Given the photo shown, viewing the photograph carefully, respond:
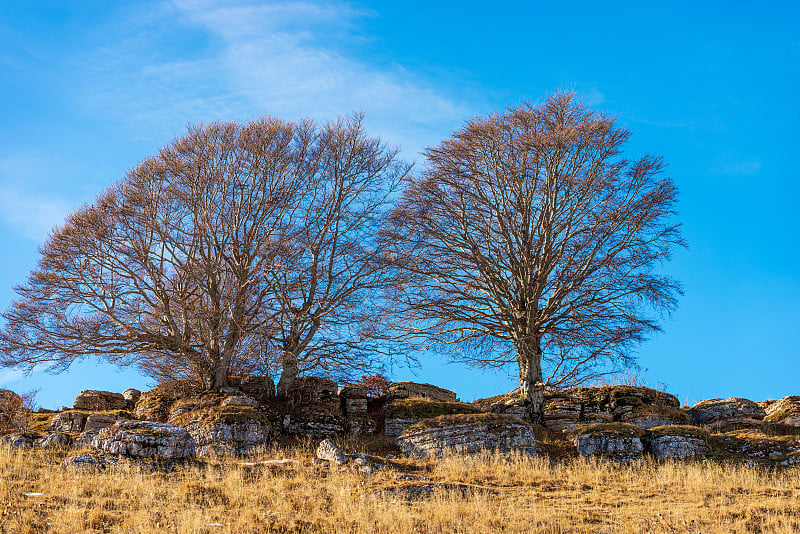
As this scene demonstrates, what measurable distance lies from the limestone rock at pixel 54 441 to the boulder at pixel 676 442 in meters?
15.9

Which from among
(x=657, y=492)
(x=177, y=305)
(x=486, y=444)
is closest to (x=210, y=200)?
(x=177, y=305)

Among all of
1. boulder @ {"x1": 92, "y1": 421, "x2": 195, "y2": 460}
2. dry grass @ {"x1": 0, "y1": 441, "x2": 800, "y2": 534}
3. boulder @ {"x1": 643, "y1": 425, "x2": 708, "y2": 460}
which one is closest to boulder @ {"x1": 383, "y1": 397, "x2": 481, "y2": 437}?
dry grass @ {"x1": 0, "y1": 441, "x2": 800, "y2": 534}

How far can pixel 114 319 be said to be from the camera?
2259 cm

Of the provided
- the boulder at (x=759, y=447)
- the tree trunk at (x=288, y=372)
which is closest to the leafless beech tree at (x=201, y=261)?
the tree trunk at (x=288, y=372)

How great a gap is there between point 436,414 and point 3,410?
14.6m

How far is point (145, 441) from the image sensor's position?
53.7 ft

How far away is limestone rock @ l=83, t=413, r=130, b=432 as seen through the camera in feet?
70.5

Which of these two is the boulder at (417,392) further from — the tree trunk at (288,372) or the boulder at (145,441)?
the boulder at (145,441)

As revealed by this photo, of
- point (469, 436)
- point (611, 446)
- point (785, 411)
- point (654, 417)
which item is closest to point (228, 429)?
point (469, 436)

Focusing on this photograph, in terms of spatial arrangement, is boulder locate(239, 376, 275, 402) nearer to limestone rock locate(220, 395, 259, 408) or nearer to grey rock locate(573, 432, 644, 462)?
limestone rock locate(220, 395, 259, 408)

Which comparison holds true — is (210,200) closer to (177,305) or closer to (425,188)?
(177,305)

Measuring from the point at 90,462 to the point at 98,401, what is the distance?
9641 mm

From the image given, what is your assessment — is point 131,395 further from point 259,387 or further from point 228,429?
point 228,429

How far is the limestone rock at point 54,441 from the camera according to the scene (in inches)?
710
